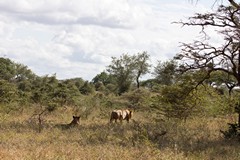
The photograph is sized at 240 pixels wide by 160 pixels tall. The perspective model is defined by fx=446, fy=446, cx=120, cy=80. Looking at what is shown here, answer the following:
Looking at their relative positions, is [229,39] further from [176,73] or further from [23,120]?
[23,120]

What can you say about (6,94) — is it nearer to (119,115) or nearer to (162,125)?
(119,115)

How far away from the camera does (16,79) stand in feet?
232

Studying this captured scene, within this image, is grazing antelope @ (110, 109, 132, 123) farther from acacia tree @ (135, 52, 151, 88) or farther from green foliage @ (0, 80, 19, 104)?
acacia tree @ (135, 52, 151, 88)

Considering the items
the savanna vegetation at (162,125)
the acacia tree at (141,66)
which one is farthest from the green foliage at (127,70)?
the savanna vegetation at (162,125)

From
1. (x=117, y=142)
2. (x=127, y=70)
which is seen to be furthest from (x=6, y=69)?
(x=117, y=142)

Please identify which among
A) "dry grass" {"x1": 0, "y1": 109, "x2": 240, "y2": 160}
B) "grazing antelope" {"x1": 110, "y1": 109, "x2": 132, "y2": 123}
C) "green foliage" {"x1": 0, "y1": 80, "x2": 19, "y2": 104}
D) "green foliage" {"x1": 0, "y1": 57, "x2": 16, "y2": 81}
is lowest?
"dry grass" {"x1": 0, "y1": 109, "x2": 240, "y2": 160}

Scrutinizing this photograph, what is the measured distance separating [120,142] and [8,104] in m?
14.5

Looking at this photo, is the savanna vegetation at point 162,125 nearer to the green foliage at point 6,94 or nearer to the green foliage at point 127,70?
the green foliage at point 6,94

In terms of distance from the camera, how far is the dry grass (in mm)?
12016

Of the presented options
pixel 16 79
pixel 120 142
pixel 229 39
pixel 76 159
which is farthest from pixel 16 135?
pixel 16 79

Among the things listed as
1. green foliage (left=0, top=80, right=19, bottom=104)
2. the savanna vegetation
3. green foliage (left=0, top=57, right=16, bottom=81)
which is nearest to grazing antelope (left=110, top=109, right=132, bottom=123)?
the savanna vegetation

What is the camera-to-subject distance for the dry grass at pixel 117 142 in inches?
473

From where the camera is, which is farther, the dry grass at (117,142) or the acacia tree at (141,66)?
the acacia tree at (141,66)

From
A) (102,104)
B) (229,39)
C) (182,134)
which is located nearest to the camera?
(229,39)
